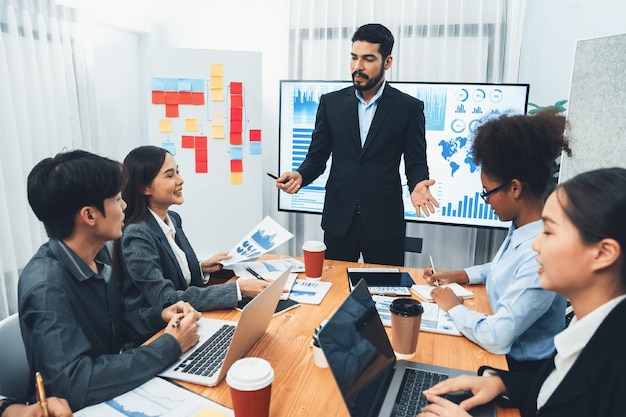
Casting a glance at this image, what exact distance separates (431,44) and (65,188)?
8.91 feet

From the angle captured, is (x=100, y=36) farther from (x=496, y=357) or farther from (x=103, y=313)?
(x=496, y=357)

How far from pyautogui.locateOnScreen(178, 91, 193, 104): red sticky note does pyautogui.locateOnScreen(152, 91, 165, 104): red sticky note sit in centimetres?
11

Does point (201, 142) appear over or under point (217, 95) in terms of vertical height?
under

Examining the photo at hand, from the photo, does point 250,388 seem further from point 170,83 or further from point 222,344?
point 170,83

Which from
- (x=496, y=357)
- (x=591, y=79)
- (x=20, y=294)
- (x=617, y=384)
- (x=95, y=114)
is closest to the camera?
(x=617, y=384)

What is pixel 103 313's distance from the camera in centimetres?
130

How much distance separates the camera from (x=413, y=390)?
105 centimetres

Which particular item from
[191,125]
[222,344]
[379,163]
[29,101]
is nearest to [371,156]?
[379,163]

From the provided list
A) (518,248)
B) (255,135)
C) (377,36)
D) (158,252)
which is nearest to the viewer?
(518,248)

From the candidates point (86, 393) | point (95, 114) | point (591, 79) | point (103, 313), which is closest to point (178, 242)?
point (103, 313)

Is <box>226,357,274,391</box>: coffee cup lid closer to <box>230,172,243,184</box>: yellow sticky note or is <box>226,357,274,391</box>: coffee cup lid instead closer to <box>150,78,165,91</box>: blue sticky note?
<box>230,172,243,184</box>: yellow sticky note

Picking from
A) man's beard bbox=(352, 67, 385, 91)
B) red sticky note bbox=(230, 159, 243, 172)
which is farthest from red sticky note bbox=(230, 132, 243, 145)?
man's beard bbox=(352, 67, 385, 91)

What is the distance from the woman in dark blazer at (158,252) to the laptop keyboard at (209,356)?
21cm

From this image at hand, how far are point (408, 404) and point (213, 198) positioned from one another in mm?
2581
